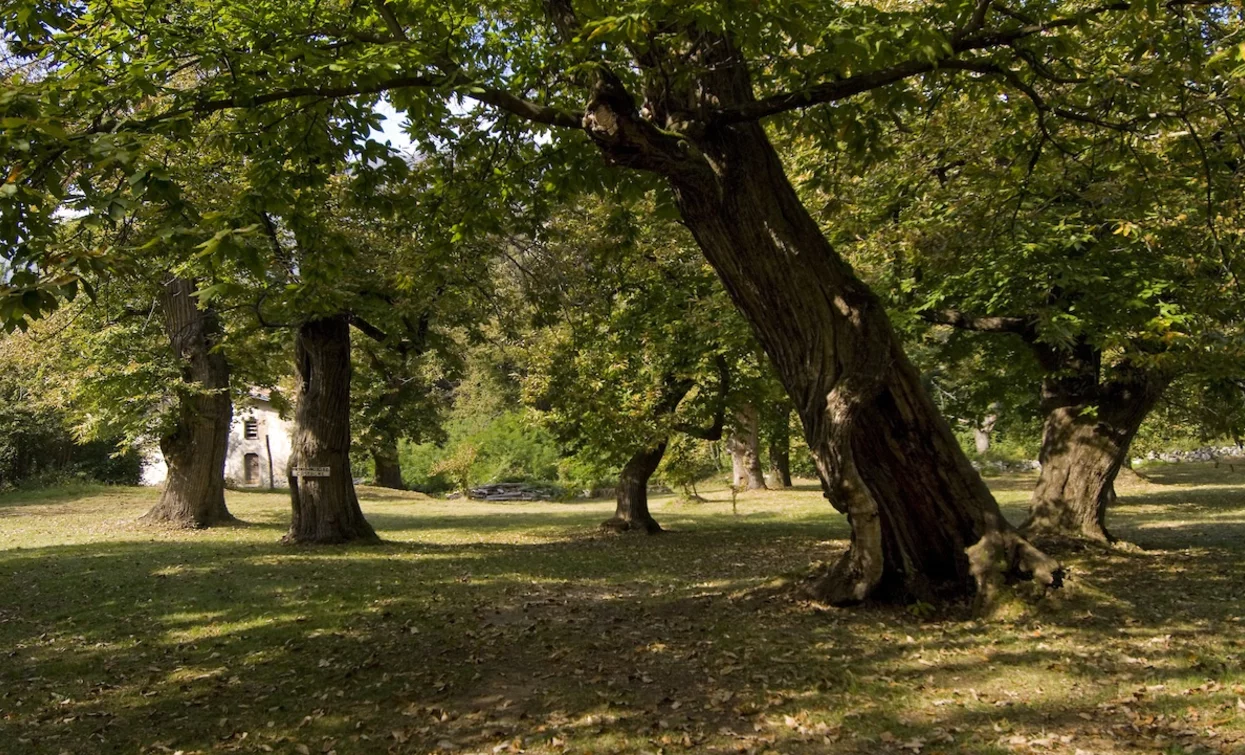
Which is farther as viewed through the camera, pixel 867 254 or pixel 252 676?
pixel 867 254

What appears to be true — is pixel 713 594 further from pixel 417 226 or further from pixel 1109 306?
pixel 1109 306

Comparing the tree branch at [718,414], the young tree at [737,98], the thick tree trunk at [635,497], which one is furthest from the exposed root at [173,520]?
the young tree at [737,98]

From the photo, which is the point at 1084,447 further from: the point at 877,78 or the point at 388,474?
the point at 388,474

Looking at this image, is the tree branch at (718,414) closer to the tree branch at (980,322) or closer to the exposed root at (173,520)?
the tree branch at (980,322)

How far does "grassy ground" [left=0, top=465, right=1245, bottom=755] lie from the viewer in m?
5.02

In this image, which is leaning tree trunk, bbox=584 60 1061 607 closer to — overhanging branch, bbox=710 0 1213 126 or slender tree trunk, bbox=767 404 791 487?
overhanging branch, bbox=710 0 1213 126

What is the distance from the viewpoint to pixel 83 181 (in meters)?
4.43

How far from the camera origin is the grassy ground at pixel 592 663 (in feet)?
16.5

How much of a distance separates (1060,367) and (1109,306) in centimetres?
218

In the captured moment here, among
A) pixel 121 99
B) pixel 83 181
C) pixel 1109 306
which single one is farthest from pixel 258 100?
pixel 1109 306

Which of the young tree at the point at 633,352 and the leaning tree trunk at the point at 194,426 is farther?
the leaning tree trunk at the point at 194,426

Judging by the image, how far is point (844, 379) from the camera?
7.18 meters

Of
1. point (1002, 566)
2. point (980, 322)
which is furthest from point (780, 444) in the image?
point (1002, 566)

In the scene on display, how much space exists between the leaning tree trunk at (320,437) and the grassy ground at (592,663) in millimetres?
2905
